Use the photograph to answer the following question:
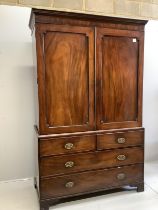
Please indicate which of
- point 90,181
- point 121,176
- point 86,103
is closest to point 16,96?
point 86,103

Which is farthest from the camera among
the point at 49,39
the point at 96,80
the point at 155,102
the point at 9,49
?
the point at 155,102

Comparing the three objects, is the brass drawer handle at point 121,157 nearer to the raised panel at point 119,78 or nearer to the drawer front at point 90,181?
the drawer front at point 90,181

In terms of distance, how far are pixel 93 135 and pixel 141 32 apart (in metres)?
1.18

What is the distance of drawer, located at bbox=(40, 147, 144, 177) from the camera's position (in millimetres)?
1962

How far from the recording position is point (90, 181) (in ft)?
6.91

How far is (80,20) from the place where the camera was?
1.95 metres

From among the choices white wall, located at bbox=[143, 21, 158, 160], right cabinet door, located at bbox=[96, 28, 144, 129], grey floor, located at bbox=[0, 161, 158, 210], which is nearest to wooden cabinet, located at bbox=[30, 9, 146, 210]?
right cabinet door, located at bbox=[96, 28, 144, 129]

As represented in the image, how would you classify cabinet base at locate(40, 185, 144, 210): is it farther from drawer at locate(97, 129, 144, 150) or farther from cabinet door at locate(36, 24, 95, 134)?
cabinet door at locate(36, 24, 95, 134)

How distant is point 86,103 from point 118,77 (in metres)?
0.43

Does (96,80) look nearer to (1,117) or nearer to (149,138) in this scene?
(1,117)

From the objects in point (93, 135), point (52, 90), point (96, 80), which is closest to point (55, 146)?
point (93, 135)

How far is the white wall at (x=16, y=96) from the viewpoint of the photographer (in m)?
2.39

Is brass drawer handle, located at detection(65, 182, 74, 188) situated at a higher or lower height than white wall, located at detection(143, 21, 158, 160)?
lower

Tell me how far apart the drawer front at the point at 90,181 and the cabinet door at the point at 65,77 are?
1.57 feet
